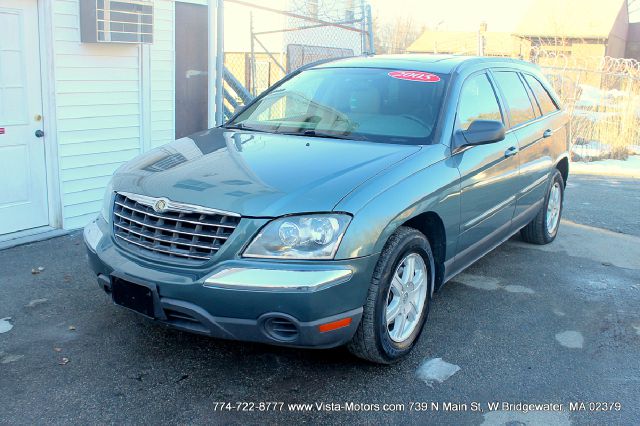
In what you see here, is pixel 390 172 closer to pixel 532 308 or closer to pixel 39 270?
pixel 532 308

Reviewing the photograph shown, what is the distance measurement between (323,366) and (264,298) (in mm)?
868

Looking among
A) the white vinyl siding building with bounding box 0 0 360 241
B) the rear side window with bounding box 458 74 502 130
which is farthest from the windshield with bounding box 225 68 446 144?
the white vinyl siding building with bounding box 0 0 360 241

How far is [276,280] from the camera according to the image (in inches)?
121

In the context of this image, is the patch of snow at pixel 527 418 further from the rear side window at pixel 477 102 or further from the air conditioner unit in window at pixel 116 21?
the air conditioner unit in window at pixel 116 21

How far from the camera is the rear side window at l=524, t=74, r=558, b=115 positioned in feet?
19.6

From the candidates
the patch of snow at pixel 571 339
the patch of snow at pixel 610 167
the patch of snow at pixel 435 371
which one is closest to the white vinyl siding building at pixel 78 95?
the patch of snow at pixel 435 371

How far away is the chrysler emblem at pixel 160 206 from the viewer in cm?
340

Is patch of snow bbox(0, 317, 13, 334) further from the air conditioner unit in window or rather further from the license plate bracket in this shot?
the air conditioner unit in window

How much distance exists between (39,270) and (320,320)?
3.01 meters

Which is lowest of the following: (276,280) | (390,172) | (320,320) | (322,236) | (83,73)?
(320,320)

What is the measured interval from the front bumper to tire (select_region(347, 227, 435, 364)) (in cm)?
13

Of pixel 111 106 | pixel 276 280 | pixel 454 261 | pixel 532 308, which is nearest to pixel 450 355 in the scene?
pixel 454 261

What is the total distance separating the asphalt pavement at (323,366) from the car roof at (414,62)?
1736 mm

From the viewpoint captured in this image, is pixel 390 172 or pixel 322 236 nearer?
pixel 322 236
